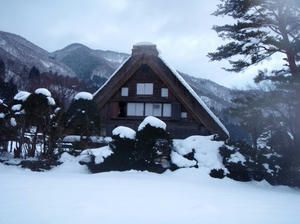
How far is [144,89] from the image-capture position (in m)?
16.0

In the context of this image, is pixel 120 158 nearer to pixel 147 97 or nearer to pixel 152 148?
pixel 152 148

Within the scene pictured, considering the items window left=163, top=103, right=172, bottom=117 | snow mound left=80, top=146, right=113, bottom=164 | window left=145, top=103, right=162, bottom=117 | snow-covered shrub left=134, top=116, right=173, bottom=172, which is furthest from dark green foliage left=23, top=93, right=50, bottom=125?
window left=163, top=103, right=172, bottom=117

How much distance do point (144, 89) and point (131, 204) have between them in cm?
1197

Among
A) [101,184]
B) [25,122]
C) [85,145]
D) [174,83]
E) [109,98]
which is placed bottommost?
[101,184]

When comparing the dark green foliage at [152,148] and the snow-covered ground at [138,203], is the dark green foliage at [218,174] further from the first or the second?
the dark green foliage at [152,148]

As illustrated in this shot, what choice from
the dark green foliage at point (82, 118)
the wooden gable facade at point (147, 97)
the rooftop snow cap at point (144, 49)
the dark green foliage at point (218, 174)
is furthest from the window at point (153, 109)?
the dark green foliage at point (218, 174)

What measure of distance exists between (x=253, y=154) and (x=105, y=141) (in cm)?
612

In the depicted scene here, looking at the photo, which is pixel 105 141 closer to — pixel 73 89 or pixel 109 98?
pixel 109 98

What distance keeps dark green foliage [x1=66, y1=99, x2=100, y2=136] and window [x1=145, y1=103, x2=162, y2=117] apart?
215 inches

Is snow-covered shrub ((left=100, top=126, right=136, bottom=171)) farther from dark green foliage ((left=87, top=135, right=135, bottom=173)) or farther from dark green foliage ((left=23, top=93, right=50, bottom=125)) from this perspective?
dark green foliage ((left=23, top=93, right=50, bottom=125))

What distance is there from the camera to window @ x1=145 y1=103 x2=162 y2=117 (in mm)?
15797

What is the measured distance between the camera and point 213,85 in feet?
409

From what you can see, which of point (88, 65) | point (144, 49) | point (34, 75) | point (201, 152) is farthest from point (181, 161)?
point (88, 65)

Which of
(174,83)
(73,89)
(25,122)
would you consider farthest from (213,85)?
(25,122)
